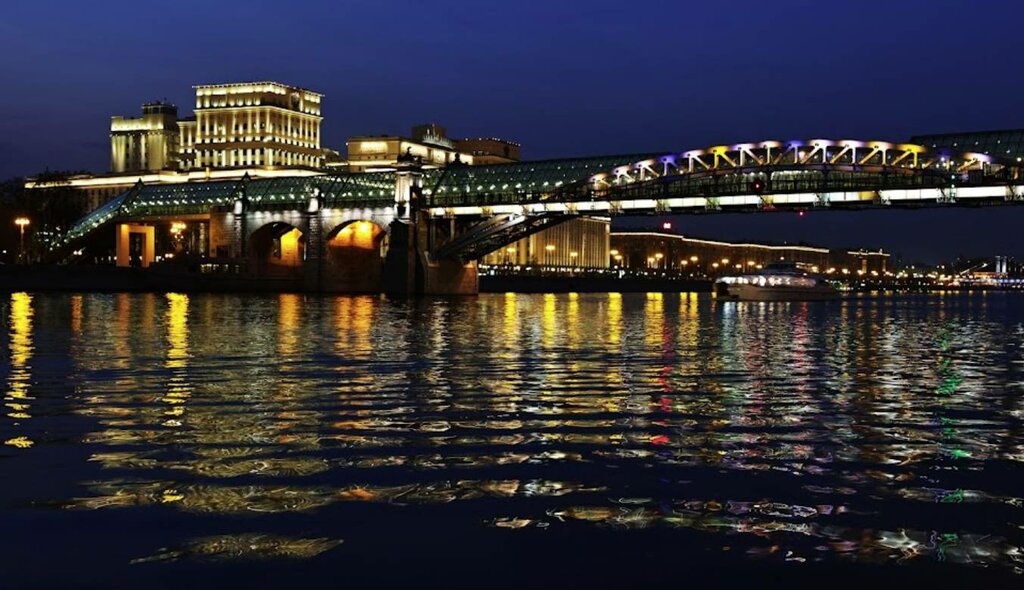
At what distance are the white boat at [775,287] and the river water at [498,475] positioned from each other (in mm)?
94460

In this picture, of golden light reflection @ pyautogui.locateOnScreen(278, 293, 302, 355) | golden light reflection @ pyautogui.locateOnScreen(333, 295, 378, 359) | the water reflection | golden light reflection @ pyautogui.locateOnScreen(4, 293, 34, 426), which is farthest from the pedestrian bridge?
the water reflection

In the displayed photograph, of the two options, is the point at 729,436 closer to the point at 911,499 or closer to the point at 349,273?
the point at 911,499

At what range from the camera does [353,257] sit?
129 metres

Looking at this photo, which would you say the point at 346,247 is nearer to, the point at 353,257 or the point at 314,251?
the point at 353,257

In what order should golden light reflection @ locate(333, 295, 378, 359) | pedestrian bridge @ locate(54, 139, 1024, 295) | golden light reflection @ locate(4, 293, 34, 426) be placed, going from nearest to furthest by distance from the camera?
golden light reflection @ locate(4, 293, 34, 426) → golden light reflection @ locate(333, 295, 378, 359) → pedestrian bridge @ locate(54, 139, 1024, 295)

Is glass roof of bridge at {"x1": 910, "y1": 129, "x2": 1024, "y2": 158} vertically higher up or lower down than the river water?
higher up

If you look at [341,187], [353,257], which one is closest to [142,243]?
[353,257]

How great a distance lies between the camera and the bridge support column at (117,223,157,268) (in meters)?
145

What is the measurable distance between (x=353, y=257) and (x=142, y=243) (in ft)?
A: 126

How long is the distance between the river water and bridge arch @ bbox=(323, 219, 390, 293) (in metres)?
102

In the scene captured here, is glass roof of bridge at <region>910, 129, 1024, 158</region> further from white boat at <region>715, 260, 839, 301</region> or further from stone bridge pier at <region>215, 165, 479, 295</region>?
stone bridge pier at <region>215, 165, 479, 295</region>

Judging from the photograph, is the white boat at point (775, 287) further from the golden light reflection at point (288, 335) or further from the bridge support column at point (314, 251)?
the golden light reflection at point (288, 335)

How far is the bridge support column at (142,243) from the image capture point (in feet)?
476

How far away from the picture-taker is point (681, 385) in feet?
66.1
